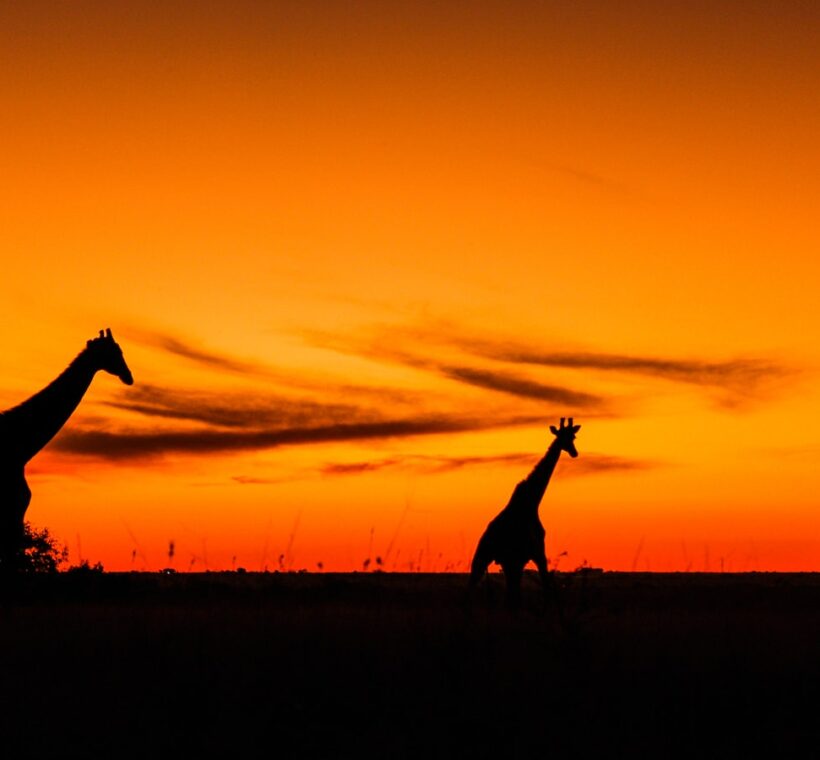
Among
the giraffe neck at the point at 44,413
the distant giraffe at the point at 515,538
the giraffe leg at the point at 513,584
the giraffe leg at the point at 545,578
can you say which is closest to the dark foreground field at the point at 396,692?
the giraffe leg at the point at 545,578

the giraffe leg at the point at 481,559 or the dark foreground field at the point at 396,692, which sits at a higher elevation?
the giraffe leg at the point at 481,559

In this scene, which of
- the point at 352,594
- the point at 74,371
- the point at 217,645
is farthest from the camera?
the point at 352,594

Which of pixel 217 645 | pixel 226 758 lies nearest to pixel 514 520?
pixel 217 645

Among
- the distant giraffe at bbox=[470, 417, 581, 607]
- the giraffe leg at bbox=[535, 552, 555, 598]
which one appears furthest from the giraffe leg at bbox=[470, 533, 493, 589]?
the giraffe leg at bbox=[535, 552, 555, 598]

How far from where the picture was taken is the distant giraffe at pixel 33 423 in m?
14.4

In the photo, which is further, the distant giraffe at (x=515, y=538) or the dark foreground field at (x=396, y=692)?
the distant giraffe at (x=515, y=538)

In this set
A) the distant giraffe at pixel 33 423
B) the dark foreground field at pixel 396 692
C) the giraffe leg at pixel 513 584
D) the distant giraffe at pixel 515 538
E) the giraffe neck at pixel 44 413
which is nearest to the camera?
the dark foreground field at pixel 396 692

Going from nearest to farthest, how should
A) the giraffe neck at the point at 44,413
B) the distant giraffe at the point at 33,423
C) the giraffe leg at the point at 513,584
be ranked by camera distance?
1. the distant giraffe at the point at 33,423
2. the giraffe neck at the point at 44,413
3. the giraffe leg at the point at 513,584

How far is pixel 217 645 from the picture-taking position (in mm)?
10945

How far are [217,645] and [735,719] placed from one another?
15.6ft

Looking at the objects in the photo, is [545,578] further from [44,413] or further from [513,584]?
[44,413]

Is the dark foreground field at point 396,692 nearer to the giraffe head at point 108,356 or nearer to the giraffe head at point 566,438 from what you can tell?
the giraffe head at point 108,356

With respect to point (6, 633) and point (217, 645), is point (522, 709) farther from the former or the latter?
point (6, 633)

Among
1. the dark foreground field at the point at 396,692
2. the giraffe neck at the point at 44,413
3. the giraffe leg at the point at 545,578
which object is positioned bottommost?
the dark foreground field at the point at 396,692
